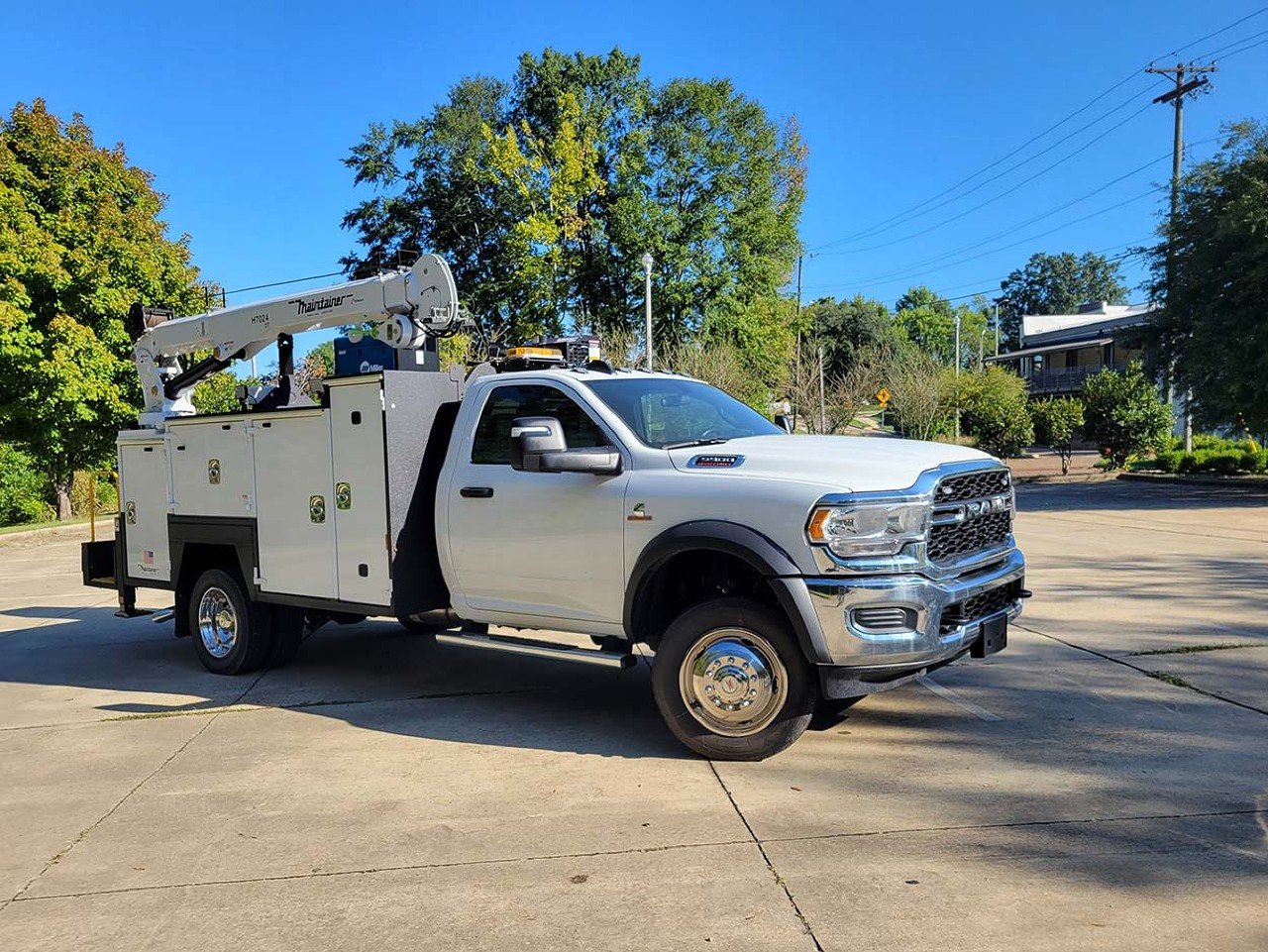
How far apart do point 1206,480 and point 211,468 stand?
24.7m

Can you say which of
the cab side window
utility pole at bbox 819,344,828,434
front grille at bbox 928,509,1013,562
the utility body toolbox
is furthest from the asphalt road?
utility pole at bbox 819,344,828,434

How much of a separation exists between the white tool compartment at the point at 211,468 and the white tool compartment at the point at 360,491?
42.3 inches

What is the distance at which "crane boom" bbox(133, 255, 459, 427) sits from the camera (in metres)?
7.48

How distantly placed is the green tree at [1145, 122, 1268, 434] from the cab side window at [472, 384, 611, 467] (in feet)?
59.0

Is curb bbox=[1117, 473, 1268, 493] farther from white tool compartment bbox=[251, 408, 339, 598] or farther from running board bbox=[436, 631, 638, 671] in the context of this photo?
white tool compartment bbox=[251, 408, 339, 598]

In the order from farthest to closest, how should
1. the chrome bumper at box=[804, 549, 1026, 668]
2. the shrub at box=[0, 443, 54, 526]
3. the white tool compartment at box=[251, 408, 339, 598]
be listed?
the shrub at box=[0, 443, 54, 526], the white tool compartment at box=[251, 408, 339, 598], the chrome bumper at box=[804, 549, 1026, 668]

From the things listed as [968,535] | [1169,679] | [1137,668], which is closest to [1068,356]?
[1137,668]

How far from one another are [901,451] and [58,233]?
22.5 metres

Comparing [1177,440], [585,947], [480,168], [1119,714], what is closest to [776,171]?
[480,168]

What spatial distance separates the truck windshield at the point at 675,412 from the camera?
5.84 metres

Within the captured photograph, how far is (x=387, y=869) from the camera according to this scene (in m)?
4.08

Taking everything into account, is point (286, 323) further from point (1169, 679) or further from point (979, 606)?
point (1169, 679)

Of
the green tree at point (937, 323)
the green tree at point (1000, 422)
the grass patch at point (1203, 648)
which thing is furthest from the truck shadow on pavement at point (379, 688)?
the green tree at point (937, 323)

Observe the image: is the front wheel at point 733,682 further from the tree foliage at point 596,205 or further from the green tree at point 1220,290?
the tree foliage at point 596,205
